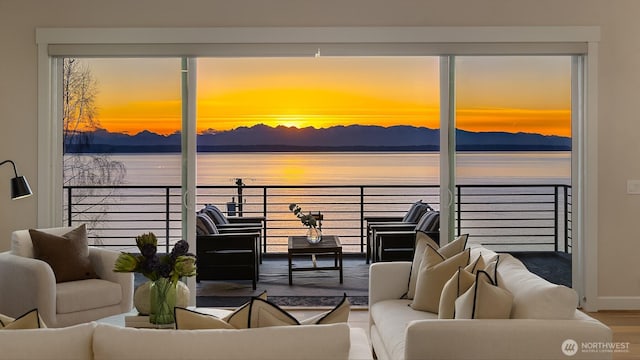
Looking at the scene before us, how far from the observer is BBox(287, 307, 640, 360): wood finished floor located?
4.32 metres

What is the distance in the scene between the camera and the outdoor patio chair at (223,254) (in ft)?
20.0

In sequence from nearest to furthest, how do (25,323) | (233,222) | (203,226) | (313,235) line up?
(25,323), (203,226), (313,235), (233,222)

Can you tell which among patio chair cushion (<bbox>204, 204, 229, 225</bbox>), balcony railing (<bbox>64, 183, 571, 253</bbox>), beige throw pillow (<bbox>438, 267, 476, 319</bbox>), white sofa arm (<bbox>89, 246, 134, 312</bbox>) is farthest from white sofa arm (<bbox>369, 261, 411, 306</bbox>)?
patio chair cushion (<bbox>204, 204, 229, 225</bbox>)

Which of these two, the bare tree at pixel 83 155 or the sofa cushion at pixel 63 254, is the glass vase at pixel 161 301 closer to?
the sofa cushion at pixel 63 254

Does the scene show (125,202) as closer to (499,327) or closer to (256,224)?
(256,224)

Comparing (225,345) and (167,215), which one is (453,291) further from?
(167,215)

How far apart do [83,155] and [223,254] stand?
5.12ft

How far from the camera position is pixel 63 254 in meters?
4.77

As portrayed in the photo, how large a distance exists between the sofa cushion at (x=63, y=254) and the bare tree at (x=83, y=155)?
32.8 inches

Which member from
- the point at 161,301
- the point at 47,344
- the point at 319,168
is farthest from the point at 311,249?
the point at 47,344

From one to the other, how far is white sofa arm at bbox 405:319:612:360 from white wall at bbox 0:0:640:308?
3268 millimetres

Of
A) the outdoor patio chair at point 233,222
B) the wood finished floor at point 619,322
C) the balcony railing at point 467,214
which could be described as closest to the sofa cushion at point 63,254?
the balcony railing at point 467,214

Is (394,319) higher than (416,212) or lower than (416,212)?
lower

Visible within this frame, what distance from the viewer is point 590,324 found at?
2613 millimetres
